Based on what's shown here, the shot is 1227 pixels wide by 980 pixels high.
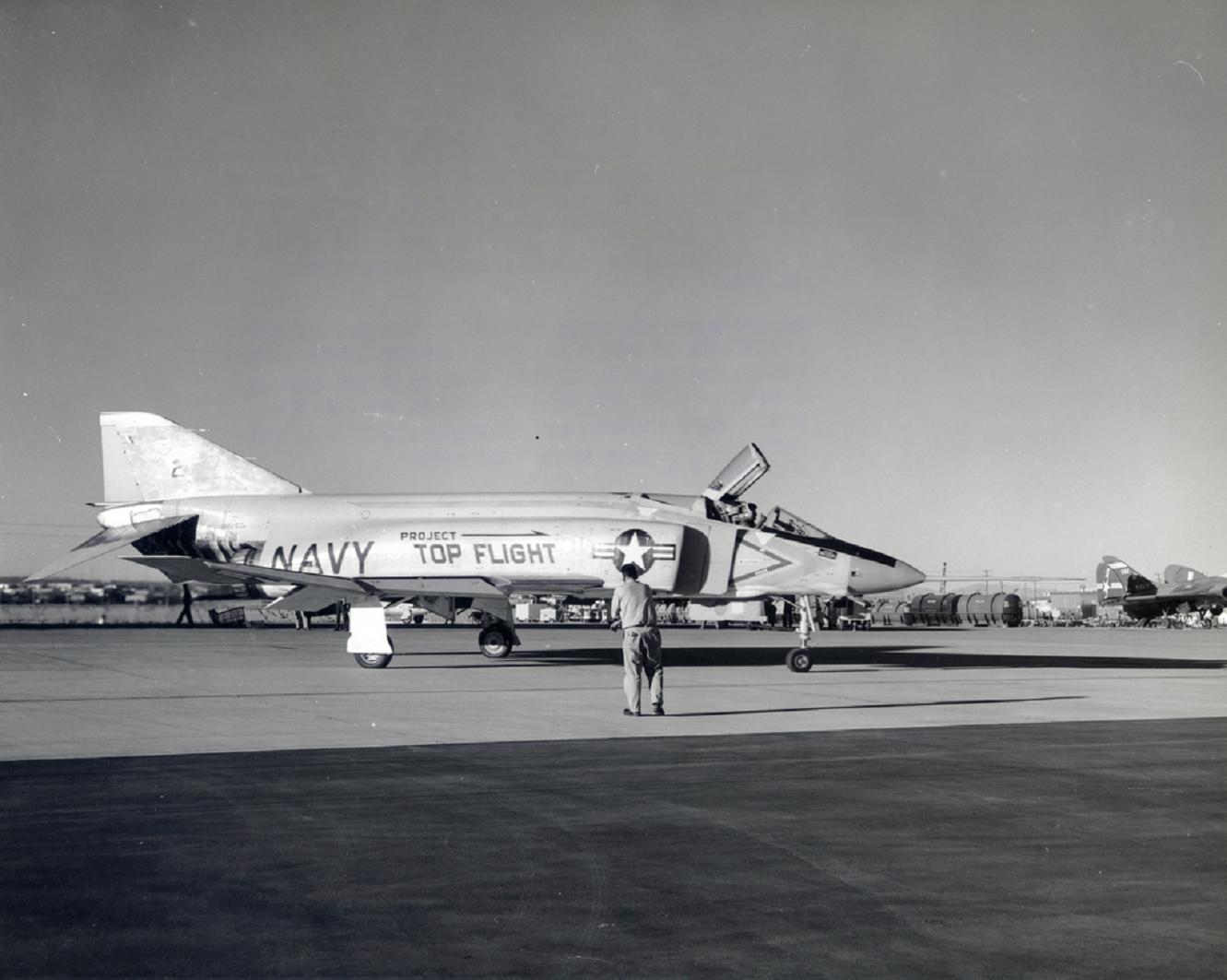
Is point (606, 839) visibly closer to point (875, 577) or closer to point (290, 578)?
point (290, 578)

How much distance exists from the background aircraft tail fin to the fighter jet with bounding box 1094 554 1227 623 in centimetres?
4225

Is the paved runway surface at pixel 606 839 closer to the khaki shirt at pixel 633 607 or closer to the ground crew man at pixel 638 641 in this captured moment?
the ground crew man at pixel 638 641

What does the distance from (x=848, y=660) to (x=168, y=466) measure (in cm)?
1459

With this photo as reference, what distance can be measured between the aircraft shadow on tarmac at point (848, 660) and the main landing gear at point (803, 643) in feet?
4.86

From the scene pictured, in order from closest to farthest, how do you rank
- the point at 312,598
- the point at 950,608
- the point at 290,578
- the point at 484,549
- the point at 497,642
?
the point at 290,578, the point at 312,598, the point at 484,549, the point at 497,642, the point at 950,608

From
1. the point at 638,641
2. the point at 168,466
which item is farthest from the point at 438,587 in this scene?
the point at 638,641

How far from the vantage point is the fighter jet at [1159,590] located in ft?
167

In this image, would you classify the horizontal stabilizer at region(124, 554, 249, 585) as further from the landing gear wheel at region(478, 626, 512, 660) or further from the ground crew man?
the ground crew man

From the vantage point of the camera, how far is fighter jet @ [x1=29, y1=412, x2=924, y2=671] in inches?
790

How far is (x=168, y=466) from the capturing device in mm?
23516

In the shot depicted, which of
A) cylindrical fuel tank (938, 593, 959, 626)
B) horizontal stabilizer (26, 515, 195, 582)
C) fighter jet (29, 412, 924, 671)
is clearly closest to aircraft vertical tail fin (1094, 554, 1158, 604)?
cylindrical fuel tank (938, 593, 959, 626)

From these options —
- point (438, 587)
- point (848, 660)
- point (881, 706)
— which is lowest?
point (848, 660)

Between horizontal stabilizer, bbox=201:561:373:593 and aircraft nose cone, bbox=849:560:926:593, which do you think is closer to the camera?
horizontal stabilizer, bbox=201:561:373:593

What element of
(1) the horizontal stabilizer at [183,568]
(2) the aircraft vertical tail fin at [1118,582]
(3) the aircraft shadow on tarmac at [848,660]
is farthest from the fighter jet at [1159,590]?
(1) the horizontal stabilizer at [183,568]
